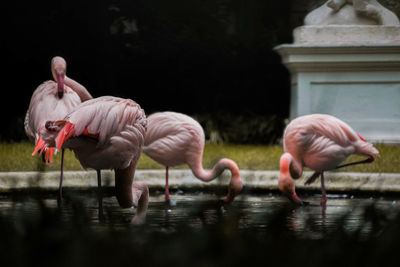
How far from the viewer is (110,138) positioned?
3.70m

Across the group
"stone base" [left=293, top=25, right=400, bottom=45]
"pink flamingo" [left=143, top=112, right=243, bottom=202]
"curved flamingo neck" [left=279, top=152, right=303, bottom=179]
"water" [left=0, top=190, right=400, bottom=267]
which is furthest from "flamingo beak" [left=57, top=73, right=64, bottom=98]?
"stone base" [left=293, top=25, right=400, bottom=45]

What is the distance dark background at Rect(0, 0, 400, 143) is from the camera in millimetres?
11516

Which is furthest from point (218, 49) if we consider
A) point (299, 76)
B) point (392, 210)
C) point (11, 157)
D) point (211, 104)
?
point (392, 210)

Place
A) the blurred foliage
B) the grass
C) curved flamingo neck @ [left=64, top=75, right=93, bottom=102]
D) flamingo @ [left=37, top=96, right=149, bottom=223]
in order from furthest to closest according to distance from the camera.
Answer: the blurred foliage < the grass < curved flamingo neck @ [left=64, top=75, right=93, bottom=102] < flamingo @ [left=37, top=96, right=149, bottom=223]

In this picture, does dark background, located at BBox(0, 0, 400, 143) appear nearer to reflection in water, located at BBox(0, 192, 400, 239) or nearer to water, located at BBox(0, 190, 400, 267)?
reflection in water, located at BBox(0, 192, 400, 239)

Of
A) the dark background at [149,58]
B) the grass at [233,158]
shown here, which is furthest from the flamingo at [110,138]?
the dark background at [149,58]

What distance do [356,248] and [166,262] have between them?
469mm

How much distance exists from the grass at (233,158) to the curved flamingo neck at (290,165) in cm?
24

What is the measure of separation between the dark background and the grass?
58.3 inches

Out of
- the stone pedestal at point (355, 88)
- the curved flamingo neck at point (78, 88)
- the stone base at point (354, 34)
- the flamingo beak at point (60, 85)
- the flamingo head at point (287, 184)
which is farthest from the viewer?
A: the stone base at point (354, 34)

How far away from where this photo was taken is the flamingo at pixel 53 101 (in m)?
4.85

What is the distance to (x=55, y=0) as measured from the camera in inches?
461

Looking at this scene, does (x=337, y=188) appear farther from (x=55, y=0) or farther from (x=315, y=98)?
(x=55, y=0)

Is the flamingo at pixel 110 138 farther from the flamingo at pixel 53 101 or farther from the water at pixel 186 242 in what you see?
the water at pixel 186 242
